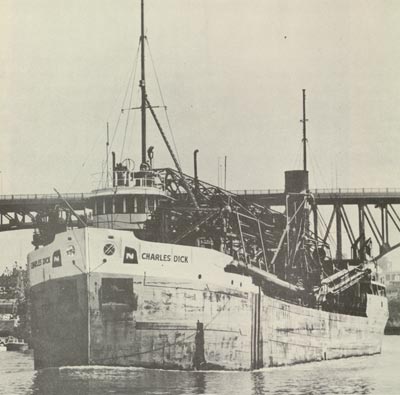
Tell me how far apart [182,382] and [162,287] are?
10.9 feet

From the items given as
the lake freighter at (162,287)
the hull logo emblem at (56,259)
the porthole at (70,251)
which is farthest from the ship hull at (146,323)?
the porthole at (70,251)

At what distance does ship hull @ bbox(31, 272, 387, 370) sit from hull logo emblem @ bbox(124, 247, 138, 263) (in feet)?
1.99

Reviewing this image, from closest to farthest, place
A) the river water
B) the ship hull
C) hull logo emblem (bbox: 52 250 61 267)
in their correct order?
the river water
the ship hull
hull logo emblem (bbox: 52 250 61 267)

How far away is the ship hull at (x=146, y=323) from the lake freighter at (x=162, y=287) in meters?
0.04

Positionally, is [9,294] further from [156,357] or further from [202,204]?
[156,357]

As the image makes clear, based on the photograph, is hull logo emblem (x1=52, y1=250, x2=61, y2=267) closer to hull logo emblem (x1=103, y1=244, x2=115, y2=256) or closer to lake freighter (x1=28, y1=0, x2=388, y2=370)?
lake freighter (x1=28, y1=0, x2=388, y2=370)

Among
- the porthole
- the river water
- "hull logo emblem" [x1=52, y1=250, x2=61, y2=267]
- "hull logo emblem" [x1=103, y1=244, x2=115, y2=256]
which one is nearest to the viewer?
the river water

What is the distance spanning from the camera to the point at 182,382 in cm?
2523

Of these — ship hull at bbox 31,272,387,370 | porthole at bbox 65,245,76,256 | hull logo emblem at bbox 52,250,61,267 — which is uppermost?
porthole at bbox 65,245,76,256

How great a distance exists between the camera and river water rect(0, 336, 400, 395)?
2400 cm

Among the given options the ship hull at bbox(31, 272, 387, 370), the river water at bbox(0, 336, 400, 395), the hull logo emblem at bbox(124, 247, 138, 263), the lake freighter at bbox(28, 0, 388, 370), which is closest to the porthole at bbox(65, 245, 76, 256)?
the lake freighter at bbox(28, 0, 388, 370)

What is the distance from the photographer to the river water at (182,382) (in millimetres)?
24000

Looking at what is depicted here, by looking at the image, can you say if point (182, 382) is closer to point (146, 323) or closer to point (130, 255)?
point (146, 323)

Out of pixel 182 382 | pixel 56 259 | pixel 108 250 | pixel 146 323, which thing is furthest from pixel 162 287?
pixel 56 259
